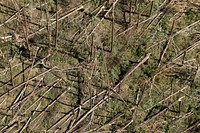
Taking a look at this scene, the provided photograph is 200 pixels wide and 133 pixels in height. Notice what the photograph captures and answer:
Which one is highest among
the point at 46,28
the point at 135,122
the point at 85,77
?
the point at 46,28

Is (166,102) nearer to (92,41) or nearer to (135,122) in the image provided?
(135,122)

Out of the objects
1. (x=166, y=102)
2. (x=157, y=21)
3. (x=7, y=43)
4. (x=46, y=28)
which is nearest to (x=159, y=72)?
(x=166, y=102)

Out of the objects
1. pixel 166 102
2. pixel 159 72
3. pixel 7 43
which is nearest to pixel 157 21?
pixel 159 72

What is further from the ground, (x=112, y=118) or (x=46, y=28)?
(x=46, y=28)

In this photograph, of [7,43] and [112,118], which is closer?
[112,118]

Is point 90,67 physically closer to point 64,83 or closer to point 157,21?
point 64,83

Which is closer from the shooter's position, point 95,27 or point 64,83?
point 64,83

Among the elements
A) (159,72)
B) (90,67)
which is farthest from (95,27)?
(159,72)

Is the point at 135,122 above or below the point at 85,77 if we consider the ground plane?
below
